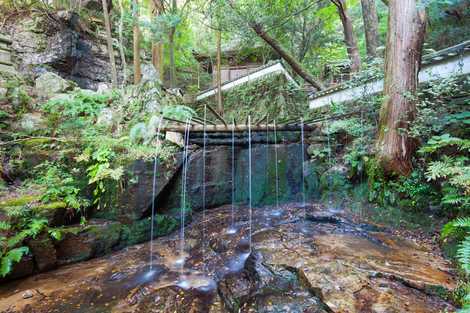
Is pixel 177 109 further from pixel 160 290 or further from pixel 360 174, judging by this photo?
pixel 360 174

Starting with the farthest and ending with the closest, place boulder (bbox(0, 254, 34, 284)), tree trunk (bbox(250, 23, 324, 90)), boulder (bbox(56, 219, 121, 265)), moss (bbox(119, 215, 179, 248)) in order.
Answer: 1. tree trunk (bbox(250, 23, 324, 90))
2. moss (bbox(119, 215, 179, 248))
3. boulder (bbox(56, 219, 121, 265))
4. boulder (bbox(0, 254, 34, 284))

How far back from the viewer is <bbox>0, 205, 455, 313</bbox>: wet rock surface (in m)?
3.23

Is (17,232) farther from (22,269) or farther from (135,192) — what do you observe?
(135,192)

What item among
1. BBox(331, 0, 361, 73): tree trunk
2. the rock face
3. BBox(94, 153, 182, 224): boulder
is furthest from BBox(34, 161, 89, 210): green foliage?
BBox(331, 0, 361, 73): tree trunk

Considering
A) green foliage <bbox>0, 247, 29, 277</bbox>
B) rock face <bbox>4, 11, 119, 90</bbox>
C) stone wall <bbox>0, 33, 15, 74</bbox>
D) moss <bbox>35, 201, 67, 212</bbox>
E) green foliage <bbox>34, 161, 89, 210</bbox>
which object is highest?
rock face <bbox>4, 11, 119, 90</bbox>

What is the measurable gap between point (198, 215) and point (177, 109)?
3.21 metres

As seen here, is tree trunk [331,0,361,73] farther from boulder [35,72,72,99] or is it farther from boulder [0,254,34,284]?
boulder [0,254,34,284]

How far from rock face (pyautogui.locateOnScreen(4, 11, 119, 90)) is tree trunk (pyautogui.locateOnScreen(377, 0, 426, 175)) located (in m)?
12.8

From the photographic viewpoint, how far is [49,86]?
8.61 m

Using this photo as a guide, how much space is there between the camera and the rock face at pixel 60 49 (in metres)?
11.0

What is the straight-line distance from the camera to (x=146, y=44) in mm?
16438

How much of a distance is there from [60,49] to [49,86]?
14.0 feet

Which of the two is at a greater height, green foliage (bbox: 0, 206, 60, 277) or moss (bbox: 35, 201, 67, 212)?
moss (bbox: 35, 201, 67, 212)

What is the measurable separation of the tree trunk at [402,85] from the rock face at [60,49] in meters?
12.8
